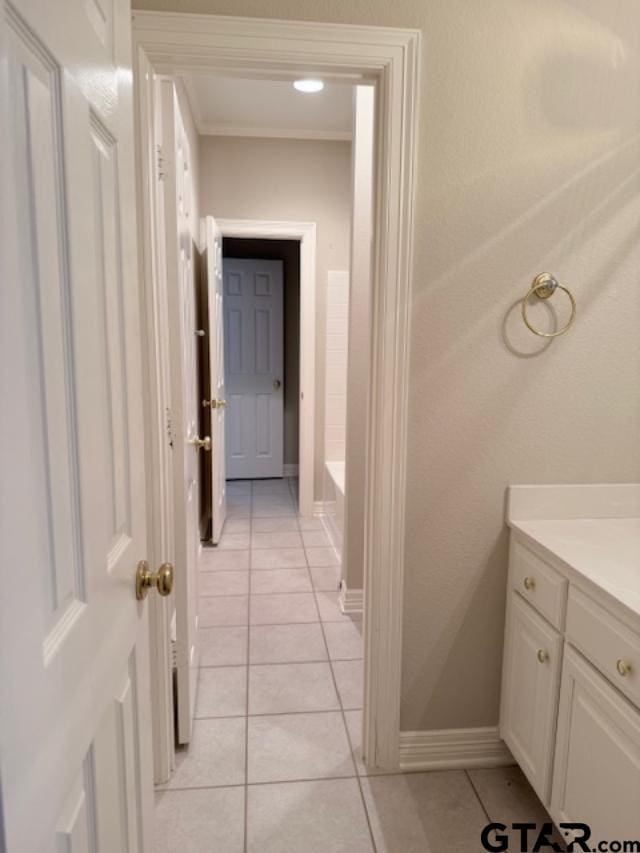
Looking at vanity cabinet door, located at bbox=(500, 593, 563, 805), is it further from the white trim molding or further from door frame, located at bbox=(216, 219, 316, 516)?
the white trim molding

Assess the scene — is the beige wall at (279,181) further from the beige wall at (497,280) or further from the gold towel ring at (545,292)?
the gold towel ring at (545,292)

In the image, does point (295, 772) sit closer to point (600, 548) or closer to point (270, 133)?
point (600, 548)

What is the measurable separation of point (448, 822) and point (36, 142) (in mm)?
1897

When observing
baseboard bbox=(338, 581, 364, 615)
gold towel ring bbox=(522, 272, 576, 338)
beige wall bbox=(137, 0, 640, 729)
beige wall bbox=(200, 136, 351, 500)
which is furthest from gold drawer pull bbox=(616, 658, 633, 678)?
beige wall bbox=(200, 136, 351, 500)

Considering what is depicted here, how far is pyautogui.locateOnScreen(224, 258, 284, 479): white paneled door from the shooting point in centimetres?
519

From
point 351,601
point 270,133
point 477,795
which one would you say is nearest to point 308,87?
point 270,133

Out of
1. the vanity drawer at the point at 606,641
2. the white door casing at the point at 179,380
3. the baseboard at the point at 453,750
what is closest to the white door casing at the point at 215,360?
the white door casing at the point at 179,380

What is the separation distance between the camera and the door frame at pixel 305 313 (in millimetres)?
3807

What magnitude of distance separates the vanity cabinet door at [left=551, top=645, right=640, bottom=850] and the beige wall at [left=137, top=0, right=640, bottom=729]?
0.40 m

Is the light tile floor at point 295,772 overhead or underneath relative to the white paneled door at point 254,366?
underneath

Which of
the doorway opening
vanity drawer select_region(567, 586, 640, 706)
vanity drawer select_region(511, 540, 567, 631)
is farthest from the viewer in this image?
the doorway opening

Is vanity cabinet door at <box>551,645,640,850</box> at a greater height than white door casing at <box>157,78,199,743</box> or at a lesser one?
lesser

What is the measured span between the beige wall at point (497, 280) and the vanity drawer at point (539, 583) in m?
0.07

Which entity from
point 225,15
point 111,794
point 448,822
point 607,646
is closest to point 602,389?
point 607,646
